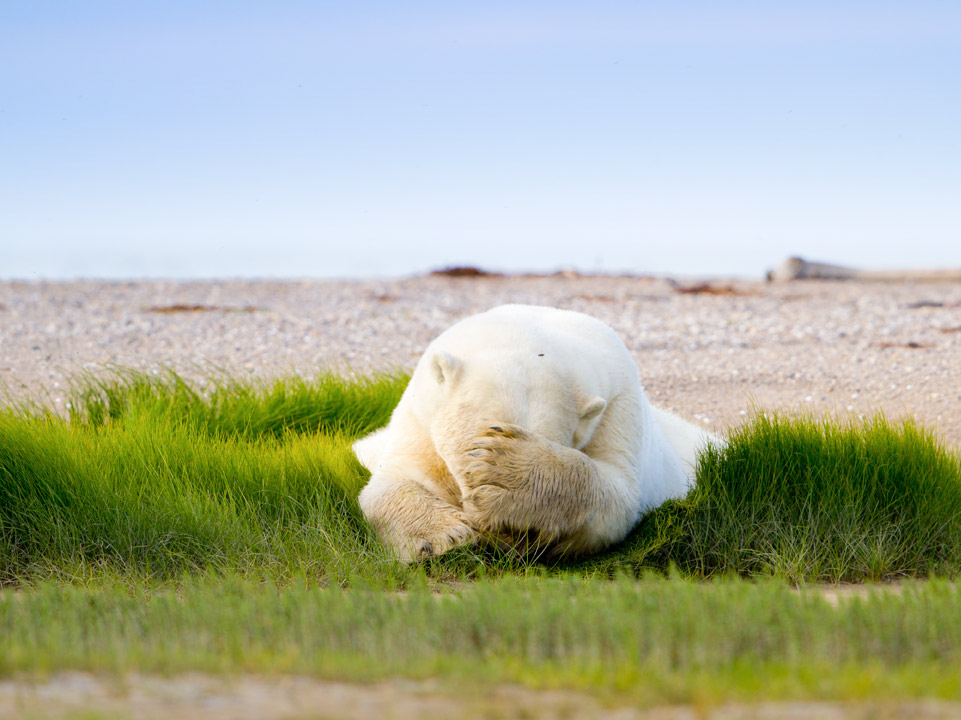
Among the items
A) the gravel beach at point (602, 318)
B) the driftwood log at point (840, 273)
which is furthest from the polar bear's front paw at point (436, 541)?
the driftwood log at point (840, 273)

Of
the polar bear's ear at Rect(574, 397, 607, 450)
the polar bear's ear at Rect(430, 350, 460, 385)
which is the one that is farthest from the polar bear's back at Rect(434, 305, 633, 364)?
the polar bear's ear at Rect(574, 397, 607, 450)

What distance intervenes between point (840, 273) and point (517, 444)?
22466mm

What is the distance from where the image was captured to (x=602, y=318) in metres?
16.3

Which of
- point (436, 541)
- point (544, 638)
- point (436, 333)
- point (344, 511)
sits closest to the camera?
point (544, 638)

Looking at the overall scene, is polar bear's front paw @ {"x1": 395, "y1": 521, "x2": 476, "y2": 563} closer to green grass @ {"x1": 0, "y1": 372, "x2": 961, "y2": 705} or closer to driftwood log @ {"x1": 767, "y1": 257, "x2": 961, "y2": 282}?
green grass @ {"x1": 0, "y1": 372, "x2": 961, "y2": 705}

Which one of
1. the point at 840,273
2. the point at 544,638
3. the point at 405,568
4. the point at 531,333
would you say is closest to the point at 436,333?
the point at 531,333

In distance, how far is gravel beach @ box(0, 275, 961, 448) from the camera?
31.4ft

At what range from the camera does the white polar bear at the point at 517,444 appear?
182 inches

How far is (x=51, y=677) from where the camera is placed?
9.16 ft

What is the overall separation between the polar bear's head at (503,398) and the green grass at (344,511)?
71cm

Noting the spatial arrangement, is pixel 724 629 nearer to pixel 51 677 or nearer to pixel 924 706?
pixel 924 706

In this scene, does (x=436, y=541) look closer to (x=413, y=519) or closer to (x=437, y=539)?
(x=437, y=539)

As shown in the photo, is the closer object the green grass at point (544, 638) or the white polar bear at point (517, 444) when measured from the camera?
the green grass at point (544, 638)

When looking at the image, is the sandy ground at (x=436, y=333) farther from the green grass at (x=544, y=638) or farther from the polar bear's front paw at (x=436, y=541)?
the polar bear's front paw at (x=436, y=541)
